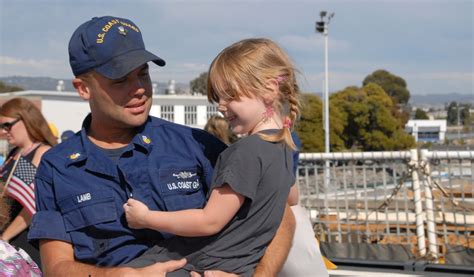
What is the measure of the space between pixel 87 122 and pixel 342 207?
4.82m

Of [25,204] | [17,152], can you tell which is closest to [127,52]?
[25,204]

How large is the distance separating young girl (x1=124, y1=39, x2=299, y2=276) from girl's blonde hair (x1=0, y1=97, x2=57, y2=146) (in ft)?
9.49

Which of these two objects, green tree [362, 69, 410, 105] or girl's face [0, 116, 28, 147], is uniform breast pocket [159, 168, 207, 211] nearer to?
girl's face [0, 116, 28, 147]

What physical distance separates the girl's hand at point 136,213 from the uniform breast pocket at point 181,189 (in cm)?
15

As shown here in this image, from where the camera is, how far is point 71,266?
2.37 m

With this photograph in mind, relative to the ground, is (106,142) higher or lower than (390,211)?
higher

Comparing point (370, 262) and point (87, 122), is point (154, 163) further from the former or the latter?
point (370, 262)

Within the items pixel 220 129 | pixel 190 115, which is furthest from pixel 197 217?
pixel 190 115

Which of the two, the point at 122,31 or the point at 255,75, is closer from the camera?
the point at 255,75

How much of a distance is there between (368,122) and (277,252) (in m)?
44.9

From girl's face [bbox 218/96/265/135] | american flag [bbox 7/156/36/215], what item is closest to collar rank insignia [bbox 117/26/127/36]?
girl's face [bbox 218/96/265/135]

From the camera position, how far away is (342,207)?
284 inches

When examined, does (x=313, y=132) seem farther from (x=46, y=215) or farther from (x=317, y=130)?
(x=46, y=215)

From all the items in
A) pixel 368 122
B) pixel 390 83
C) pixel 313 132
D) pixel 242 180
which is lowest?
pixel 313 132
